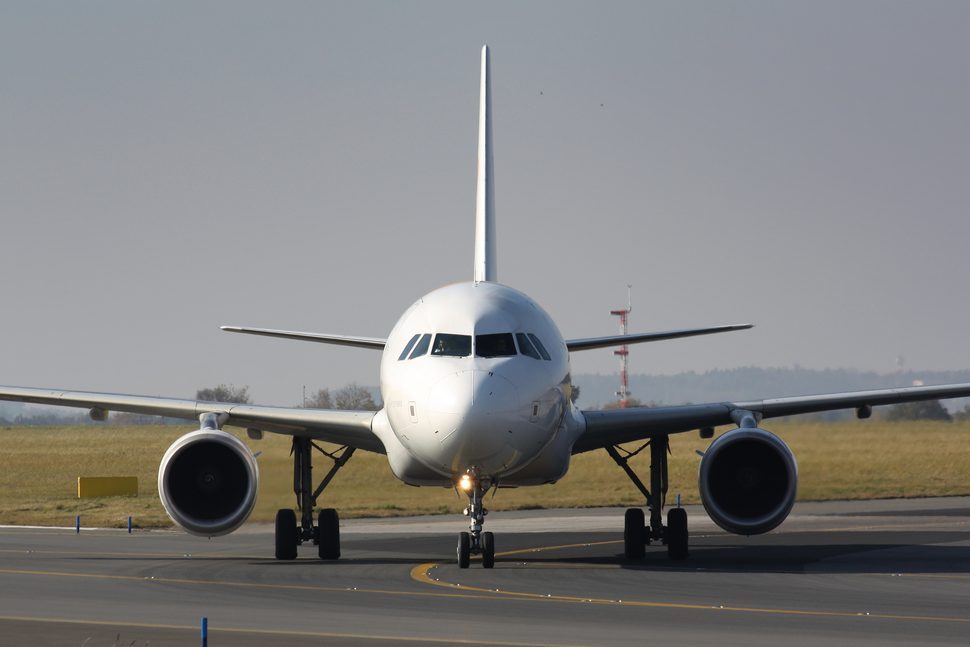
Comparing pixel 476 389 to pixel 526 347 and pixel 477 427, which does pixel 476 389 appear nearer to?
pixel 477 427

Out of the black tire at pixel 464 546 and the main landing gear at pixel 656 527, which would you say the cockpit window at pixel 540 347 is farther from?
→ the main landing gear at pixel 656 527

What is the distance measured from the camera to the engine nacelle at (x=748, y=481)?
23438 millimetres

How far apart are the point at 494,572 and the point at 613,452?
17.6 ft

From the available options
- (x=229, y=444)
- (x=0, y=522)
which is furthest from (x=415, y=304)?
(x=0, y=522)

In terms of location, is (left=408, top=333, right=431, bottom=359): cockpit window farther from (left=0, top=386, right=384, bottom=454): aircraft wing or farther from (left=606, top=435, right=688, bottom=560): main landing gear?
(left=606, top=435, right=688, bottom=560): main landing gear

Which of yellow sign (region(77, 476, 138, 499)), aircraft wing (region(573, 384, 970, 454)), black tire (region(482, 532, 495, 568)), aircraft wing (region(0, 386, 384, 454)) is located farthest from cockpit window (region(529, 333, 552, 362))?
yellow sign (region(77, 476, 138, 499))

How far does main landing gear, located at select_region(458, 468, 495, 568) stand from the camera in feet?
70.1

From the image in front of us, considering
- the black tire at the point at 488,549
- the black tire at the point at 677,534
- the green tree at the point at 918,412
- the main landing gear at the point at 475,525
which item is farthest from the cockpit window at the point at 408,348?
the green tree at the point at 918,412

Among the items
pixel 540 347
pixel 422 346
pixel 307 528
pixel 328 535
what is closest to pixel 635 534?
pixel 540 347

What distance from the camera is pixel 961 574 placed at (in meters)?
→ 21.6

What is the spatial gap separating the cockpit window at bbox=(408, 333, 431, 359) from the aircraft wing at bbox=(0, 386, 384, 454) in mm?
2898

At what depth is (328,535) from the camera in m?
25.2

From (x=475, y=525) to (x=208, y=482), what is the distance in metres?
4.70

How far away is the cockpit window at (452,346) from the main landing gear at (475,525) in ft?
5.24
